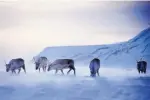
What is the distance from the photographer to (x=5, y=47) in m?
1.89

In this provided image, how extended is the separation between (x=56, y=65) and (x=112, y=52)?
37 centimetres

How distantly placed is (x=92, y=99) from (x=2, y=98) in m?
0.56

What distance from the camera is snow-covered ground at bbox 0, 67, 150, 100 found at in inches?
72.4

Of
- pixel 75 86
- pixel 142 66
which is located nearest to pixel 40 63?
pixel 75 86

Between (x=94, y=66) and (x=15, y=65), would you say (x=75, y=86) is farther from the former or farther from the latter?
(x=15, y=65)

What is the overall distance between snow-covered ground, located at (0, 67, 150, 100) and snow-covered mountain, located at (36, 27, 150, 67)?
7 cm

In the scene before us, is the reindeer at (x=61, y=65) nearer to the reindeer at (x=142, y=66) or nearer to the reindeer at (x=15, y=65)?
the reindeer at (x=15, y=65)

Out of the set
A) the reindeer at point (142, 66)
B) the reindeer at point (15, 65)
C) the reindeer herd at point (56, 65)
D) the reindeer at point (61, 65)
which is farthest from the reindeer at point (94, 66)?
the reindeer at point (15, 65)

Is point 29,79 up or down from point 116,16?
down

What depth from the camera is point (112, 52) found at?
6.25ft

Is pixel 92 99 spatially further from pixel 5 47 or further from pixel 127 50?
pixel 5 47

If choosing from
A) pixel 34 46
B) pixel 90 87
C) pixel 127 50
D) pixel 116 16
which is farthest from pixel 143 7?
pixel 34 46

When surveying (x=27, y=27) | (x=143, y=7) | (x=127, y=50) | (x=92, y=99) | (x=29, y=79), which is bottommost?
(x=92, y=99)

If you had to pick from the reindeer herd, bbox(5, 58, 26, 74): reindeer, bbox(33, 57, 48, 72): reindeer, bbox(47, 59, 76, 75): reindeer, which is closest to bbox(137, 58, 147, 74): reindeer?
the reindeer herd
